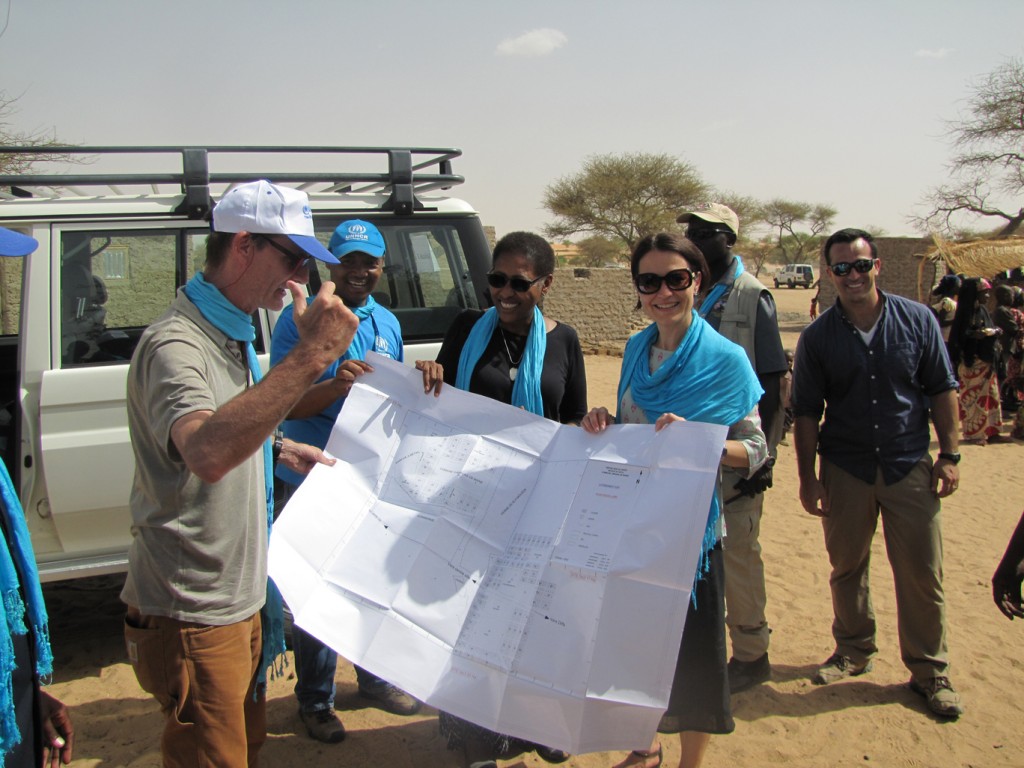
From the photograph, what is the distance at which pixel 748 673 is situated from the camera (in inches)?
133

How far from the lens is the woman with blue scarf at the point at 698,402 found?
7.43 ft

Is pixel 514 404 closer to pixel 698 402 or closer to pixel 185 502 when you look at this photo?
pixel 698 402

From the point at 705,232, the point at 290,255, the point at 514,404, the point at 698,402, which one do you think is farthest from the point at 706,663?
the point at 705,232

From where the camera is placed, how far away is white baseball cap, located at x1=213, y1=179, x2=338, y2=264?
5.75 ft

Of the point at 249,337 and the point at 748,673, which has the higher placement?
the point at 249,337

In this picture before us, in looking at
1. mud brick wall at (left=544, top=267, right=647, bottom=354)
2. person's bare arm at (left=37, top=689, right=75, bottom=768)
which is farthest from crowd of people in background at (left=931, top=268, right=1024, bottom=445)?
person's bare arm at (left=37, top=689, right=75, bottom=768)

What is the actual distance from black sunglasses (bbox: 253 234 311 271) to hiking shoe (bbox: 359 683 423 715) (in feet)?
6.84

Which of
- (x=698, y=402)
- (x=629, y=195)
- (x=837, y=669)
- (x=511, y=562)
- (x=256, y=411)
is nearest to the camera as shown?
(x=256, y=411)

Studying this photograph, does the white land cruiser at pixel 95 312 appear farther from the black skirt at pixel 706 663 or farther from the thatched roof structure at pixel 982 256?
the thatched roof structure at pixel 982 256

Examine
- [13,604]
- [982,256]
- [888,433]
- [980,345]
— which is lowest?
[13,604]

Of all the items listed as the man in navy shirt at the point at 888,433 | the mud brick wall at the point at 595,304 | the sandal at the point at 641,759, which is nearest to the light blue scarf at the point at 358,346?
the sandal at the point at 641,759

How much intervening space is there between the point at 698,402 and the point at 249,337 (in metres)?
1.30

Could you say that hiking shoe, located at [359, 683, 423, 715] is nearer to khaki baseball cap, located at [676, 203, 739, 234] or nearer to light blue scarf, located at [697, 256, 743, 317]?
light blue scarf, located at [697, 256, 743, 317]

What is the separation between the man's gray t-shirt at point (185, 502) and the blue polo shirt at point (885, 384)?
98.7 inches
